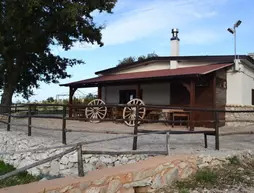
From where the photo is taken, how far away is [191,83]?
43.6ft

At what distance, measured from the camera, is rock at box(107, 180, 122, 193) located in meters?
4.87

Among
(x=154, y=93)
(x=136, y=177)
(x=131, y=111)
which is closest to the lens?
(x=136, y=177)

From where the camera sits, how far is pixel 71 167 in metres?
7.32

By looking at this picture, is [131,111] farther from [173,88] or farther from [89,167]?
[89,167]

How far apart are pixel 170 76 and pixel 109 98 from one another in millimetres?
5819

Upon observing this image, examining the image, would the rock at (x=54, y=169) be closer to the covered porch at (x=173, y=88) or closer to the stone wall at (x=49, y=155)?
the stone wall at (x=49, y=155)

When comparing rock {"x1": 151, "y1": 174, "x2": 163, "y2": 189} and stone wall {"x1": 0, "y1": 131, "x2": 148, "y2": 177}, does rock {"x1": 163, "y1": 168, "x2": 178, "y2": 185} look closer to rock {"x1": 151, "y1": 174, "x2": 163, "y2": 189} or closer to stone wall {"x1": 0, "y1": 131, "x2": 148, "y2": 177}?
rock {"x1": 151, "y1": 174, "x2": 163, "y2": 189}

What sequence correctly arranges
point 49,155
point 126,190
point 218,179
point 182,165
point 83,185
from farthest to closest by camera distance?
point 49,155 < point 182,165 < point 218,179 < point 126,190 < point 83,185

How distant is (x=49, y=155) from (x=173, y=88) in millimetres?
9257

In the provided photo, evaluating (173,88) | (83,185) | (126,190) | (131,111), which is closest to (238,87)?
(173,88)

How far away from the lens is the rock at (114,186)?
4.87m

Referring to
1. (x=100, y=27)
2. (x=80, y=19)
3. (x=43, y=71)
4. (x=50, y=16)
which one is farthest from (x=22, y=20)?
(x=43, y=71)

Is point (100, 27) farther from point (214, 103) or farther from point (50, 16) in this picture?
point (214, 103)

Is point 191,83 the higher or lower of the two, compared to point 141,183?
higher
